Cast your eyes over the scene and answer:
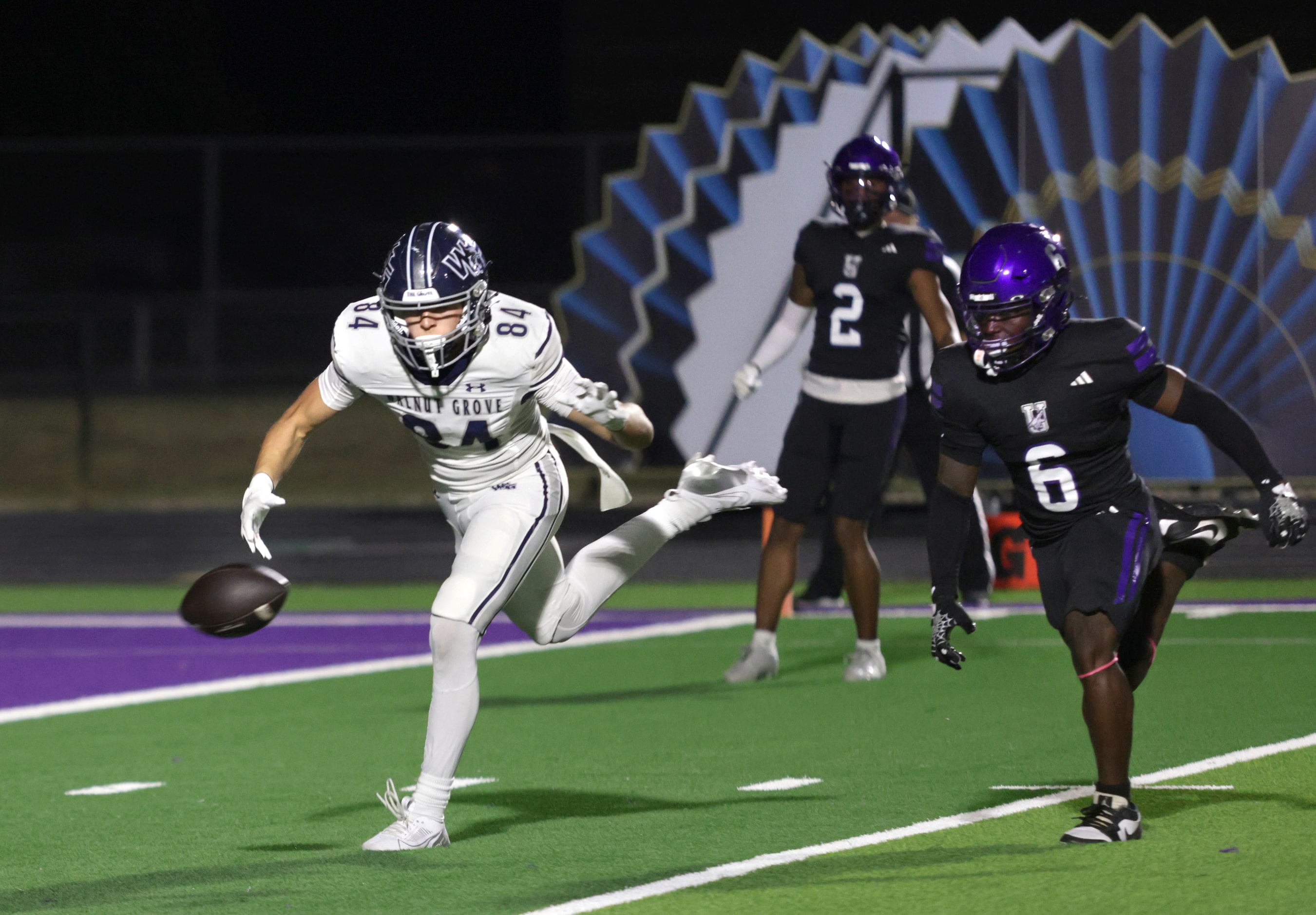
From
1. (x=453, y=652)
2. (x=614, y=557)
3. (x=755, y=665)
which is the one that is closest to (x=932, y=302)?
(x=755, y=665)

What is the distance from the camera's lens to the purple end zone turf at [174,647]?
32.0ft

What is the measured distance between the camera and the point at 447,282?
5.57 metres

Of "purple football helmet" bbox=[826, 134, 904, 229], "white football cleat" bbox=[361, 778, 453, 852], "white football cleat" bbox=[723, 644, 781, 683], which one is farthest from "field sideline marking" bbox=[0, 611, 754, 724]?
"white football cleat" bbox=[361, 778, 453, 852]

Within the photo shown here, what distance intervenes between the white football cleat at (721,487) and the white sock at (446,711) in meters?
1.39

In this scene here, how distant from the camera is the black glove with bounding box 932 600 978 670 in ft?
18.0

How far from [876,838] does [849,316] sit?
3525 millimetres

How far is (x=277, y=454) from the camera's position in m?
5.89

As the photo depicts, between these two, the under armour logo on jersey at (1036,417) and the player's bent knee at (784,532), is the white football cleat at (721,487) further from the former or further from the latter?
the player's bent knee at (784,532)

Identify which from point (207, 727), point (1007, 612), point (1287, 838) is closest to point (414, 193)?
point (1007, 612)

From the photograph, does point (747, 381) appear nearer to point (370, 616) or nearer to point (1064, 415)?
point (1064, 415)

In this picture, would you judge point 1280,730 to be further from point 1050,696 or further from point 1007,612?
point 1007,612

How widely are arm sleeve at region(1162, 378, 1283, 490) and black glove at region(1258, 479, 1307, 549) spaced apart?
42 millimetres

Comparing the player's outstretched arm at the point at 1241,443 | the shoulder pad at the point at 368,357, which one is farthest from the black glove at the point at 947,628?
the shoulder pad at the point at 368,357

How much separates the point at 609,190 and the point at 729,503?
9399 mm
